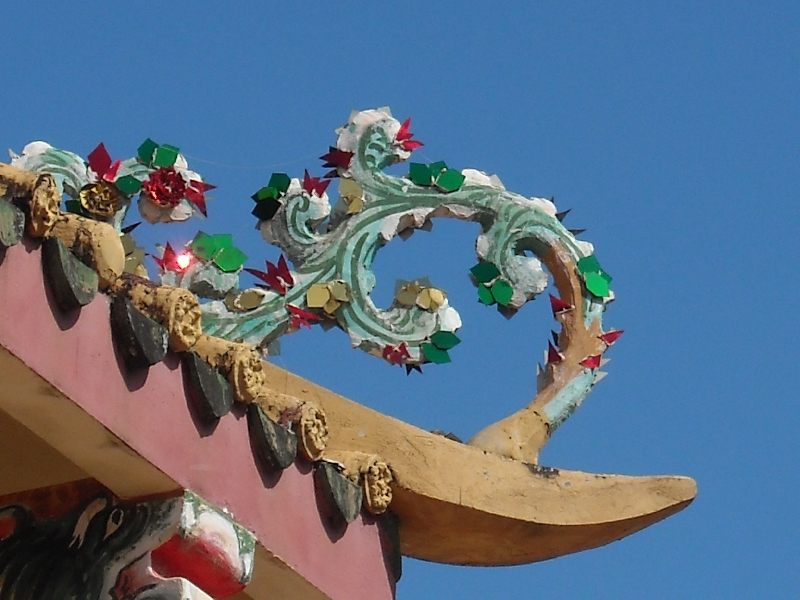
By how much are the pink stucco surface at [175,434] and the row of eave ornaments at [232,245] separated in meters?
0.77

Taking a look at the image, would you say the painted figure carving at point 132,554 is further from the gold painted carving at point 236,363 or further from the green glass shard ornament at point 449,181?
the green glass shard ornament at point 449,181

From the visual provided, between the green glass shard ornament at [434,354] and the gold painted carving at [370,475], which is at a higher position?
the green glass shard ornament at [434,354]

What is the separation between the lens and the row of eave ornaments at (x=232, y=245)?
17.5ft

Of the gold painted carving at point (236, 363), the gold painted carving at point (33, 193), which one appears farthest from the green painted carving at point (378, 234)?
the gold painted carving at point (33, 193)

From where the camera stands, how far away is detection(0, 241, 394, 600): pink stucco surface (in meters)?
3.65

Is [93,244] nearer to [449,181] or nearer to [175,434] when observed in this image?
[175,434]

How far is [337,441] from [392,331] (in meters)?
0.45

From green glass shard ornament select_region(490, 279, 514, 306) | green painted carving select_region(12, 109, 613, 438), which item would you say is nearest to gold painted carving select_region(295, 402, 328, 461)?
green painted carving select_region(12, 109, 613, 438)

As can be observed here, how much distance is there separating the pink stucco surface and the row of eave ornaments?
766mm

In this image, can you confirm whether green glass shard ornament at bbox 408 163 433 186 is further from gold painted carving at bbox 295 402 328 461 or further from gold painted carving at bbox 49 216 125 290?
gold painted carving at bbox 49 216 125 290

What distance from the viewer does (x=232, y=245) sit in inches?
214

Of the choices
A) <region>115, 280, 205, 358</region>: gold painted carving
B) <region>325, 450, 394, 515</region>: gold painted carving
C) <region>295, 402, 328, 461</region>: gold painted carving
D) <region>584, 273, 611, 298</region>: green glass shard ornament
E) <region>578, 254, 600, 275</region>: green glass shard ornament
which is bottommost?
<region>115, 280, 205, 358</region>: gold painted carving

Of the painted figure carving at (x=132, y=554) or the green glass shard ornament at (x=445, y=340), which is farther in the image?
the green glass shard ornament at (x=445, y=340)

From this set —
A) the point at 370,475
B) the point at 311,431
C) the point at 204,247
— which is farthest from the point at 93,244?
the point at 204,247
